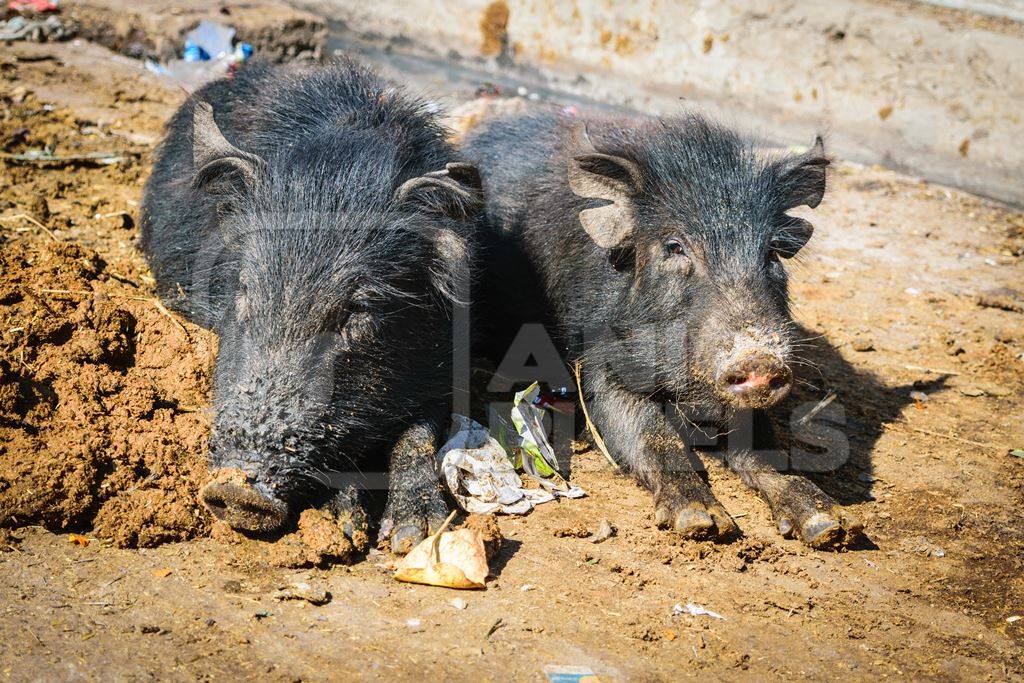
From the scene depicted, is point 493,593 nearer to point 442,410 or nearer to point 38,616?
point 442,410

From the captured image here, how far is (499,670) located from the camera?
111 inches

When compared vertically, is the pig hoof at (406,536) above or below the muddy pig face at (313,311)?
below

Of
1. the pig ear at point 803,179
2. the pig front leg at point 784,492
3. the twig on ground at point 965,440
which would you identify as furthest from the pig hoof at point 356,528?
the twig on ground at point 965,440

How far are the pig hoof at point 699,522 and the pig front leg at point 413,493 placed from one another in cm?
90

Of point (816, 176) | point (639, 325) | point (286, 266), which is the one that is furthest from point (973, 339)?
point (286, 266)

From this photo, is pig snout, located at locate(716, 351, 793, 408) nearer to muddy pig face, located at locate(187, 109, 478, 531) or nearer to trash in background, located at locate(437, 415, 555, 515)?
trash in background, located at locate(437, 415, 555, 515)

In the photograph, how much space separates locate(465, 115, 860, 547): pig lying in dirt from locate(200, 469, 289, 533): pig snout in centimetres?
152

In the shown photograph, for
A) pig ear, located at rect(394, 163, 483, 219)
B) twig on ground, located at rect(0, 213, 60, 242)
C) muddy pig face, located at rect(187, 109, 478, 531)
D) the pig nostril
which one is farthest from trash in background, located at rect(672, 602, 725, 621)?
twig on ground, located at rect(0, 213, 60, 242)

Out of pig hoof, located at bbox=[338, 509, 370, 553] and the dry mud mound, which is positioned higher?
the dry mud mound

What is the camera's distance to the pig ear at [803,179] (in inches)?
172

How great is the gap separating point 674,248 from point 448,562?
1787mm

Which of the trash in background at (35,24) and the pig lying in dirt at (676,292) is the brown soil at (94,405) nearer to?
the pig lying in dirt at (676,292)

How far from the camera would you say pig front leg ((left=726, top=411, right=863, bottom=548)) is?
3.70 meters

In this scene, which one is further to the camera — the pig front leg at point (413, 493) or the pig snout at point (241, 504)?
the pig front leg at point (413, 493)
